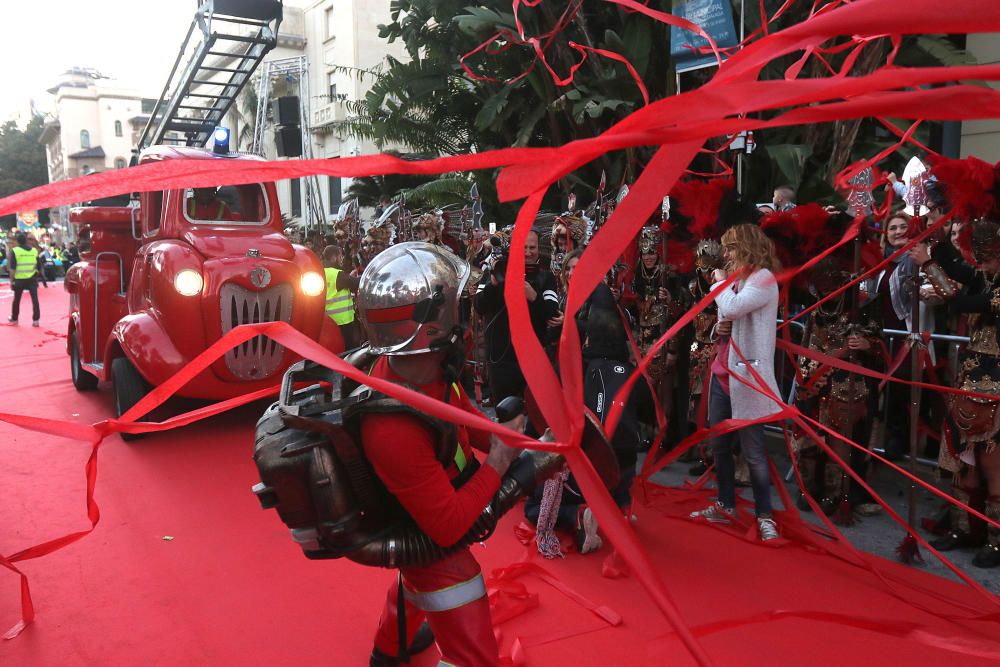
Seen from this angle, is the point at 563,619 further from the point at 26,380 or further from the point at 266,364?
the point at 26,380

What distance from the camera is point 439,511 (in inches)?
74.3

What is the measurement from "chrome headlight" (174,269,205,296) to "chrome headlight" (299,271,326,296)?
2.70 ft

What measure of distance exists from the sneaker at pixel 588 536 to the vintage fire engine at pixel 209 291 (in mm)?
3215

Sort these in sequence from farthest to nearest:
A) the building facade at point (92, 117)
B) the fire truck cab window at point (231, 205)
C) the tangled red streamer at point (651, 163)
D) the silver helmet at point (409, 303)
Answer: the building facade at point (92, 117) < the fire truck cab window at point (231, 205) < the silver helmet at point (409, 303) < the tangled red streamer at point (651, 163)

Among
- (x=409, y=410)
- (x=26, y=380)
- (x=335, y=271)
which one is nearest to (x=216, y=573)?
(x=409, y=410)

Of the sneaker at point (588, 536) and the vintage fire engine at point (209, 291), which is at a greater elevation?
the vintage fire engine at point (209, 291)

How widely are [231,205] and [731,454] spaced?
5.03 m

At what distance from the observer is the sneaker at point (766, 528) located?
3701 mm

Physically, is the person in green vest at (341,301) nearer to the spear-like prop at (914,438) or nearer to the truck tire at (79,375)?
the truck tire at (79,375)

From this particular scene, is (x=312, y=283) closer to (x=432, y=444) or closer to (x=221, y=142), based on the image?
(x=221, y=142)

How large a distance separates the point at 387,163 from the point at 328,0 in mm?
30495

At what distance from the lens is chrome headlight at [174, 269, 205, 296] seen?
219 inches

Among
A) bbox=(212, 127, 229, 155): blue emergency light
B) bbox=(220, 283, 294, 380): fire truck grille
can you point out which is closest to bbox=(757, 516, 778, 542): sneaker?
bbox=(220, 283, 294, 380): fire truck grille

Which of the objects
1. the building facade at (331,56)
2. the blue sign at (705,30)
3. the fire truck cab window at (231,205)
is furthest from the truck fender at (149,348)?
the building facade at (331,56)
